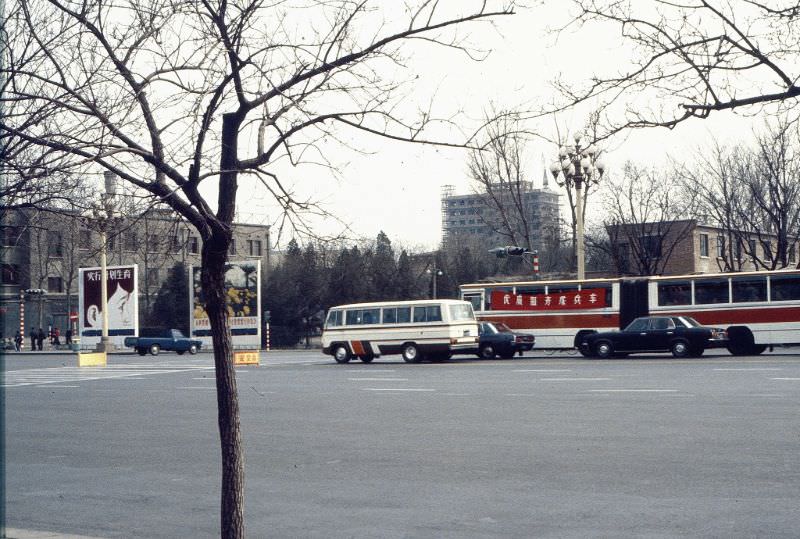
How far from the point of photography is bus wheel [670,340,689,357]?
34.4 m

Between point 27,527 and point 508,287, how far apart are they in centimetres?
3440

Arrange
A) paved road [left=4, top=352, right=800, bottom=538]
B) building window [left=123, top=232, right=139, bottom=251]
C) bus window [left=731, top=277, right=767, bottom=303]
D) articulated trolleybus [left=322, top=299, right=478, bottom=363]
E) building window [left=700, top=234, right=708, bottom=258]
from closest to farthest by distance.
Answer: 1. building window [left=123, top=232, right=139, bottom=251]
2. paved road [left=4, top=352, right=800, bottom=538]
3. bus window [left=731, top=277, right=767, bottom=303]
4. articulated trolleybus [left=322, top=299, right=478, bottom=363]
5. building window [left=700, top=234, right=708, bottom=258]

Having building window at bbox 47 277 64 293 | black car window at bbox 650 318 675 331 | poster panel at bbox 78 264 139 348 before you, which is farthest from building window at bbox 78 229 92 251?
building window at bbox 47 277 64 293

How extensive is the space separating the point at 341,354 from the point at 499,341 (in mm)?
6251

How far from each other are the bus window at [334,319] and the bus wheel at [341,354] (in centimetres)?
89

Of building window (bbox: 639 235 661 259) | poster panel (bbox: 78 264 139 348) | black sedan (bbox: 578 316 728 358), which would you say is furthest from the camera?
poster panel (bbox: 78 264 139 348)

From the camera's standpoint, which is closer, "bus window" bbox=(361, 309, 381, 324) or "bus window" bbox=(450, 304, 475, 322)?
"bus window" bbox=(450, 304, 475, 322)

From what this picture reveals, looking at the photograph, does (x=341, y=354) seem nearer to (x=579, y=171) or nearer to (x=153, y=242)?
(x=579, y=171)

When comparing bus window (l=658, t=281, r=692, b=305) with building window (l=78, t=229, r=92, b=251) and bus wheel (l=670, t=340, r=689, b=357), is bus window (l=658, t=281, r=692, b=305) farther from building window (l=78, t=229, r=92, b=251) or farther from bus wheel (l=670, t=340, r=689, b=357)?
building window (l=78, t=229, r=92, b=251)

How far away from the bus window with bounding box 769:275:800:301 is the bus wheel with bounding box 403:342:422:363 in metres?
13.2

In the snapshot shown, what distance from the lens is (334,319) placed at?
39531 millimetres

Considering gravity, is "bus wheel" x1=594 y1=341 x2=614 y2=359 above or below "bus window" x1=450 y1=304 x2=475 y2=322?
below

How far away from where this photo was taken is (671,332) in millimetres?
34656

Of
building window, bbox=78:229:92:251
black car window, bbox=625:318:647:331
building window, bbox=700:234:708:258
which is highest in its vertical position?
building window, bbox=700:234:708:258
